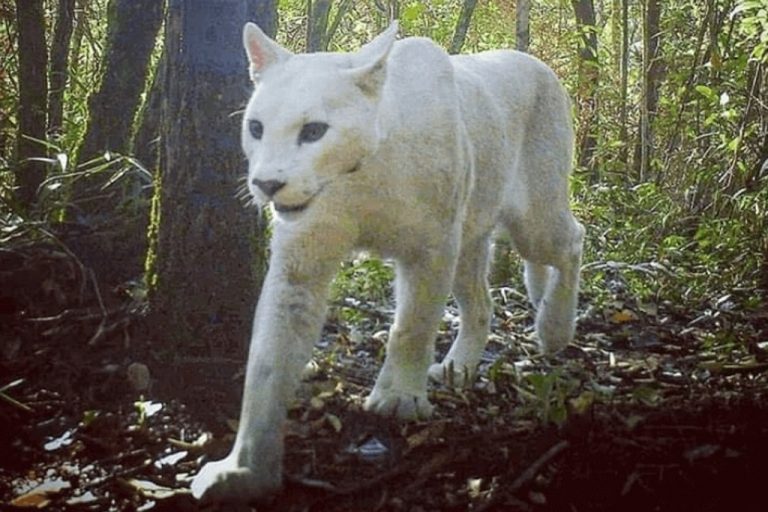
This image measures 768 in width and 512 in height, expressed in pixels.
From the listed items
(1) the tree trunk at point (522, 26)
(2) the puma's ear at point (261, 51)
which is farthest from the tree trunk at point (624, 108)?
(2) the puma's ear at point (261, 51)

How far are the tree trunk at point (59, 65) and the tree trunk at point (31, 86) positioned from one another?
0.32 m

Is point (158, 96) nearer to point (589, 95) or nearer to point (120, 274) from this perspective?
point (120, 274)

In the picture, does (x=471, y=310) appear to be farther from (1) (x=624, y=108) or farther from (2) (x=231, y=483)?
(1) (x=624, y=108)

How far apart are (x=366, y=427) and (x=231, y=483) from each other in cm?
67

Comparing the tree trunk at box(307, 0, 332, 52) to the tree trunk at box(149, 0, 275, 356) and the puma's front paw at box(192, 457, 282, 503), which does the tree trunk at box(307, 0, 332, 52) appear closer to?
the tree trunk at box(149, 0, 275, 356)

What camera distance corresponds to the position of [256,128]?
2.98 meters

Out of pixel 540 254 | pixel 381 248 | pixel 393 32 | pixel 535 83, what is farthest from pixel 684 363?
pixel 393 32

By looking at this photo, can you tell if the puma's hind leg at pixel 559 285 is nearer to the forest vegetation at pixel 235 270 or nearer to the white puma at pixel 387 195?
the white puma at pixel 387 195

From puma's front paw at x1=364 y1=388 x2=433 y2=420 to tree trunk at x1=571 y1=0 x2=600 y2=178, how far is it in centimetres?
494

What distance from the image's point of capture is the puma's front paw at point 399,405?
134 inches

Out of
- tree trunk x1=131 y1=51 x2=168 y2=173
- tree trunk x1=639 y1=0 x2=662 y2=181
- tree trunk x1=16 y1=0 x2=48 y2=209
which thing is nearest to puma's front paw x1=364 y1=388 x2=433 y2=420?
tree trunk x1=131 y1=51 x2=168 y2=173

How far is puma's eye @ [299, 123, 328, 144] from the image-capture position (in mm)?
2879

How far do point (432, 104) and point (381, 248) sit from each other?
0.49 metres

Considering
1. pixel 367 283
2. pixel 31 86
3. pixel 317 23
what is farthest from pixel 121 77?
pixel 317 23
